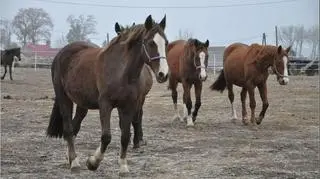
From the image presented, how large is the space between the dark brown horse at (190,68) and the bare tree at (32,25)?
40476 millimetres

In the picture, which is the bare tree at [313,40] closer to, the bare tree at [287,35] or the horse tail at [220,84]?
the bare tree at [287,35]

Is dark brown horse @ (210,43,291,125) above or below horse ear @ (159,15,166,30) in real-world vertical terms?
below

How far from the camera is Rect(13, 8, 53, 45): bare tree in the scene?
5315 cm

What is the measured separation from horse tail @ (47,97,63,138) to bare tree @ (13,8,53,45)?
44963 mm

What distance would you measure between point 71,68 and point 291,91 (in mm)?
15467

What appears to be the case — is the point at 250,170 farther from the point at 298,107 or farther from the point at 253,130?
the point at 298,107

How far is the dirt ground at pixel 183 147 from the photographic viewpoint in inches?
275

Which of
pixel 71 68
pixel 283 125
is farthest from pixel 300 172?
pixel 283 125

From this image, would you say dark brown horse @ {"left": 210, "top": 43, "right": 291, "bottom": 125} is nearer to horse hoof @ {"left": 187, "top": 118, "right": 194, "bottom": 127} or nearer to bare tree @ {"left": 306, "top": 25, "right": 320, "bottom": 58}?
horse hoof @ {"left": 187, "top": 118, "right": 194, "bottom": 127}

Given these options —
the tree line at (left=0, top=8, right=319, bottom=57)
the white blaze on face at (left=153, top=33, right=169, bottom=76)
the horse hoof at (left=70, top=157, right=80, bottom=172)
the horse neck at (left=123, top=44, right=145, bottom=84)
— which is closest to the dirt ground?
the horse hoof at (left=70, top=157, right=80, bottom=172)

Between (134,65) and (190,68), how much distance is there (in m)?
5.61

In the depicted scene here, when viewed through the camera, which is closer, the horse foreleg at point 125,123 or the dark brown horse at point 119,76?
the dark brown horse at point 119,76

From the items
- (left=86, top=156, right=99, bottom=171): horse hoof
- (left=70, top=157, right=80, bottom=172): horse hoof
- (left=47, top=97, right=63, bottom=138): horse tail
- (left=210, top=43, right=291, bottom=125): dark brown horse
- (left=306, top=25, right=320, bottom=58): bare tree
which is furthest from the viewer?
(left=306, top=25, right=320, bottom=58): bare tree

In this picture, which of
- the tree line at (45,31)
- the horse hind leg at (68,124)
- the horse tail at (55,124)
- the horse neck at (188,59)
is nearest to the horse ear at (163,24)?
the horse hind leg at (68,124)
